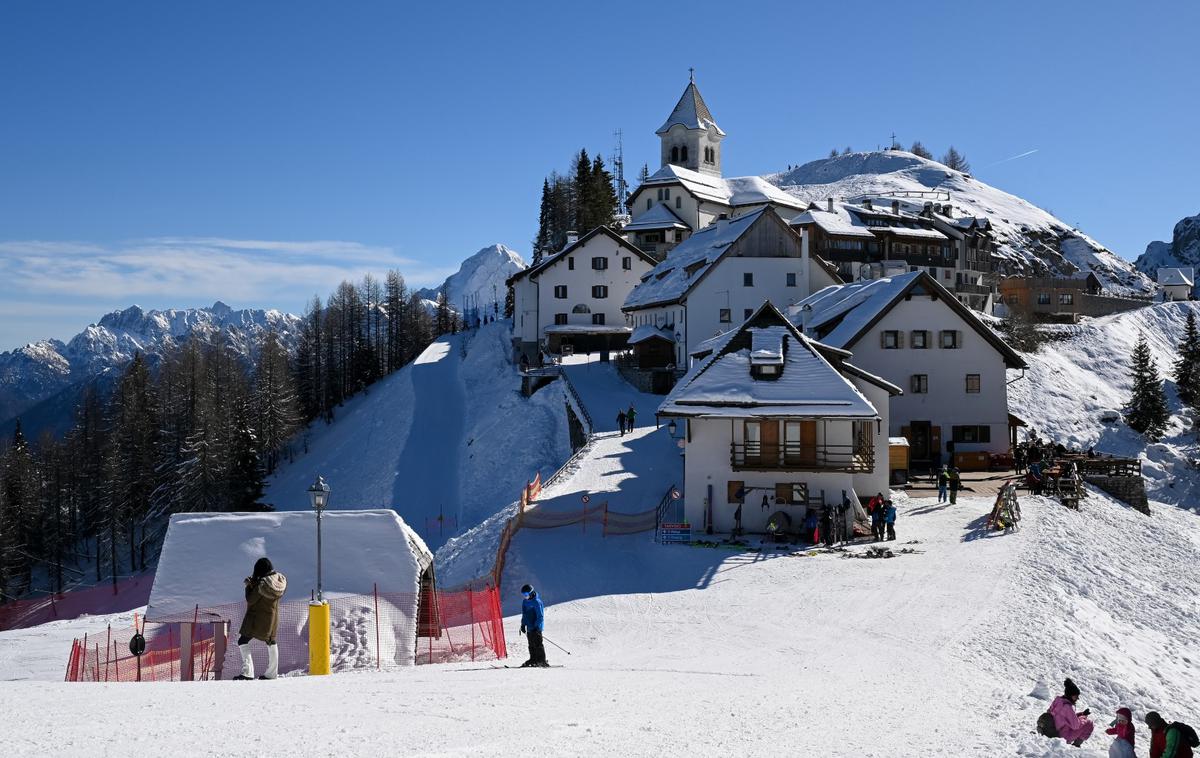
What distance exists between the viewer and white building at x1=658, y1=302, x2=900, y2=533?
2925 centimetres

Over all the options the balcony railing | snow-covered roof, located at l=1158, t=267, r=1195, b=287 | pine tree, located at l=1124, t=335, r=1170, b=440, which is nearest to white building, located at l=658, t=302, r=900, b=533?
the balcony railing

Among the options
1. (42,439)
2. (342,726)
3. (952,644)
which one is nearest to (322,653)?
(342,726)

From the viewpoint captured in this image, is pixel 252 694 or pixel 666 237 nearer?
pixel 252 694

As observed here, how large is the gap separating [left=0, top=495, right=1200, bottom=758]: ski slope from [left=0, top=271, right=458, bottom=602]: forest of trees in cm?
2870

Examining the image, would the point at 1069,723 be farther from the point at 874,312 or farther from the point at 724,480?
the point at 874,312

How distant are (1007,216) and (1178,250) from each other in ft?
247

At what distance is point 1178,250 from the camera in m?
188

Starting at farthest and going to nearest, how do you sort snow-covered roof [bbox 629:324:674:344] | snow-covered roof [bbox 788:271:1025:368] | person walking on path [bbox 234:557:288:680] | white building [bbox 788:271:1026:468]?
snow-covered roof [bbox 629:324:674:344]
white building [bbox 788:271:1026:468]
snow-covered roof [bbox 788:271:1025:368]
person walking on path [bbox 234:557:288:680]

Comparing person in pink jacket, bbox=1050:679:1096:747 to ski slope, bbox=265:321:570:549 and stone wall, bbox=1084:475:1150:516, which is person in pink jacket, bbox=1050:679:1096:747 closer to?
stone wall, bbox=1084:475:1150:516

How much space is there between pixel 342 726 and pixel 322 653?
17.5 ft

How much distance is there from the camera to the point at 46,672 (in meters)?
27.0

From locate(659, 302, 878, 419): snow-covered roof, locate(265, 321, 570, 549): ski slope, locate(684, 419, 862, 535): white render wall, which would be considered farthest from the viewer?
locate(265, 321, 570, 549): ski slope

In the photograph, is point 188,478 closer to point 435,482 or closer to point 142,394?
point 435,482

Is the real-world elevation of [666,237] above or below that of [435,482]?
above
